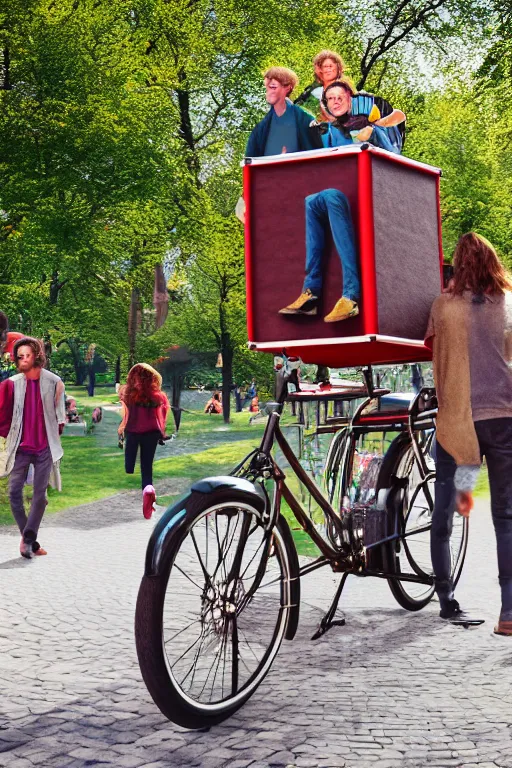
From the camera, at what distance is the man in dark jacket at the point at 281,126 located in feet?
18.4

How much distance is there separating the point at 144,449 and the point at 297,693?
829 centimetres

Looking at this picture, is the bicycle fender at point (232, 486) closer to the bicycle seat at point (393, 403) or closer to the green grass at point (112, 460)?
the bicycle seat at point (393, 403)

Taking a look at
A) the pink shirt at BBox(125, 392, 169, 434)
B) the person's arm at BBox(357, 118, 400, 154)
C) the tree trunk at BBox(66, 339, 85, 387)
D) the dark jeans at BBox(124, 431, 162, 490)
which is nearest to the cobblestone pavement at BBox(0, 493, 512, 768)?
the person's arm at BBox(357, 118, 400, 154)

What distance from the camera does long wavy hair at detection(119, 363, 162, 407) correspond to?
12.3 meters

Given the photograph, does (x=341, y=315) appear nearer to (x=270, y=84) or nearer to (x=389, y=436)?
(x=389, y=436)

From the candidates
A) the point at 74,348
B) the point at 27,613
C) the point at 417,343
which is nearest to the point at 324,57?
the point at 417,343

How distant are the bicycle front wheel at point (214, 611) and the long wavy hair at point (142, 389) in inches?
300

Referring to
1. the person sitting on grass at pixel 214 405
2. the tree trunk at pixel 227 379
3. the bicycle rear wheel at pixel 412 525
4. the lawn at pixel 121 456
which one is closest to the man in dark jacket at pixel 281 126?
the bicycle rear wheel at pixel 412 525

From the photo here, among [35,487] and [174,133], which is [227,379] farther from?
[35,487]

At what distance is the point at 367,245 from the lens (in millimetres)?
4902

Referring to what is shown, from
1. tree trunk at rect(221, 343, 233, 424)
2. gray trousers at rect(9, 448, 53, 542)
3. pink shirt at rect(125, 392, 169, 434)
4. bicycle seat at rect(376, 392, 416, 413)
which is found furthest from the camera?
tree trunk at rect(221, 343, 233, 424)

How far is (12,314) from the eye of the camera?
23922 mm

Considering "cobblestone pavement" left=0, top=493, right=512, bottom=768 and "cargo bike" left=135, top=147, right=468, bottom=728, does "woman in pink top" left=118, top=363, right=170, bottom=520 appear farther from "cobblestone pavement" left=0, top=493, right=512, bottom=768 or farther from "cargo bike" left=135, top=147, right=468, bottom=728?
"cargo bike" left=135, top=147, right=468, bottom=728

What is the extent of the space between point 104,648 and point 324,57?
10.4 feet
